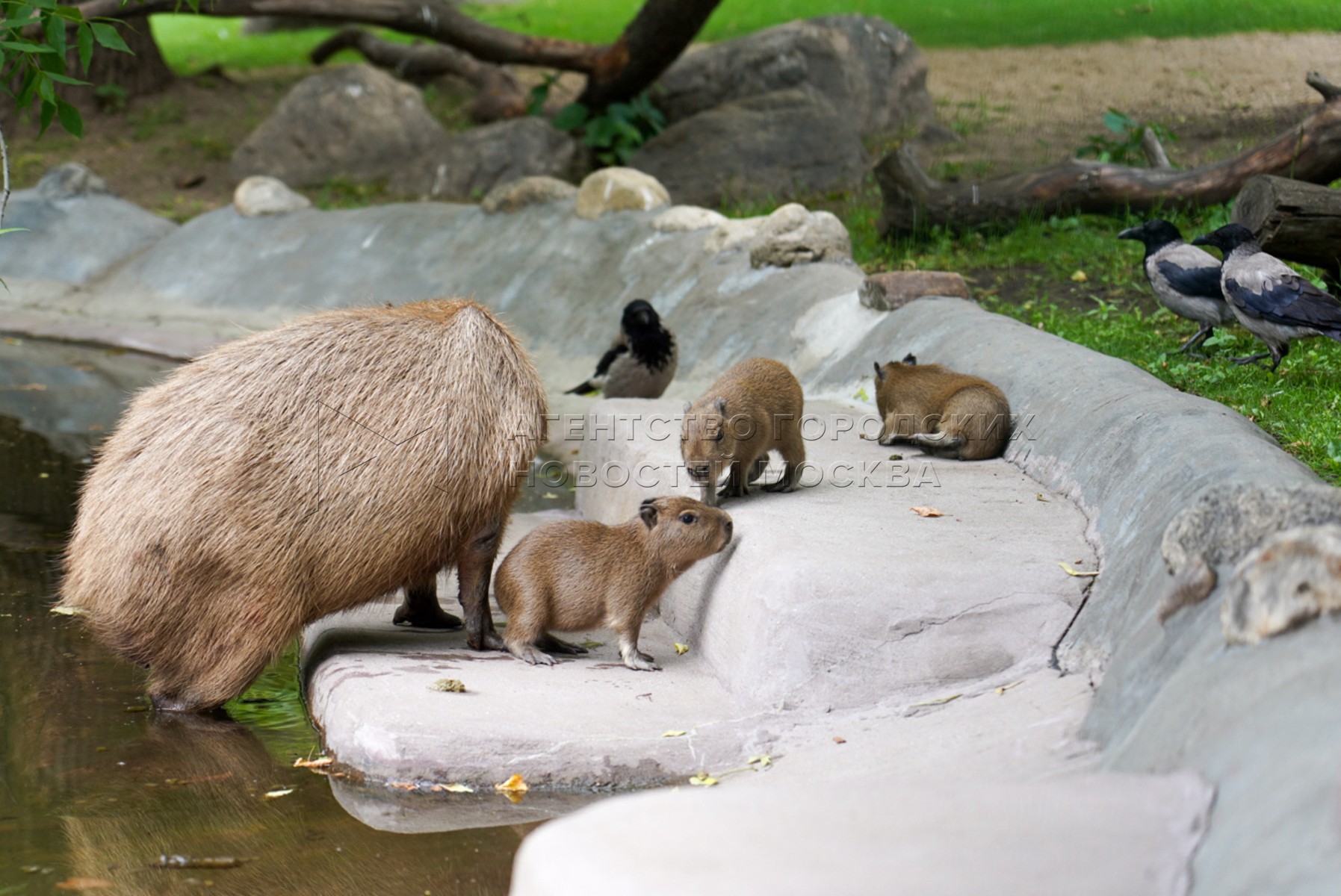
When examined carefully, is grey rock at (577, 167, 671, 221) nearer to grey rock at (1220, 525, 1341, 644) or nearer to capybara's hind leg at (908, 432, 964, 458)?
capybara's hind leg at (908, 432, 964, 458)

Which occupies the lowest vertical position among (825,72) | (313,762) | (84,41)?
(313,762)

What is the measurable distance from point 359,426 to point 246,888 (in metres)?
1.66

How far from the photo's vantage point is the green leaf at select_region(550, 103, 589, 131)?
14242 mm

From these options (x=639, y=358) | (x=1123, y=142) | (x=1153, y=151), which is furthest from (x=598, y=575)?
(x=1123, y=142)

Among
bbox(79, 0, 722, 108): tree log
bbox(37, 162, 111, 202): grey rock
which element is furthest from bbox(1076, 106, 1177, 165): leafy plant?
Answer: bbox(37, 162, 111, 202): grey rock

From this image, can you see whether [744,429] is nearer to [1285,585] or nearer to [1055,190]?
[1285,585]

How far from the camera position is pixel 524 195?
1191cm

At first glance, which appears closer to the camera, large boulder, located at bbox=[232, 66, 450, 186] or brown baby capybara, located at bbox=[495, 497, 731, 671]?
brown baby capybara, located at bbox=[495, 497, 731, 671]

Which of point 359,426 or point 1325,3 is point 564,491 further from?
point 1325,3

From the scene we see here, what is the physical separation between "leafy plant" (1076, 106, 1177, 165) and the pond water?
878 cm

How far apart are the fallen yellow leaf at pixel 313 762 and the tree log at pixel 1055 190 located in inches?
297

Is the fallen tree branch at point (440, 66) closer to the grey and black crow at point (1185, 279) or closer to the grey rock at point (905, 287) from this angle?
the grey rock at point (905, 287)

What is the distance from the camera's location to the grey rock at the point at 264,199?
13.0 m

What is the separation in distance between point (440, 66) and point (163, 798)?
1511 centimetres
